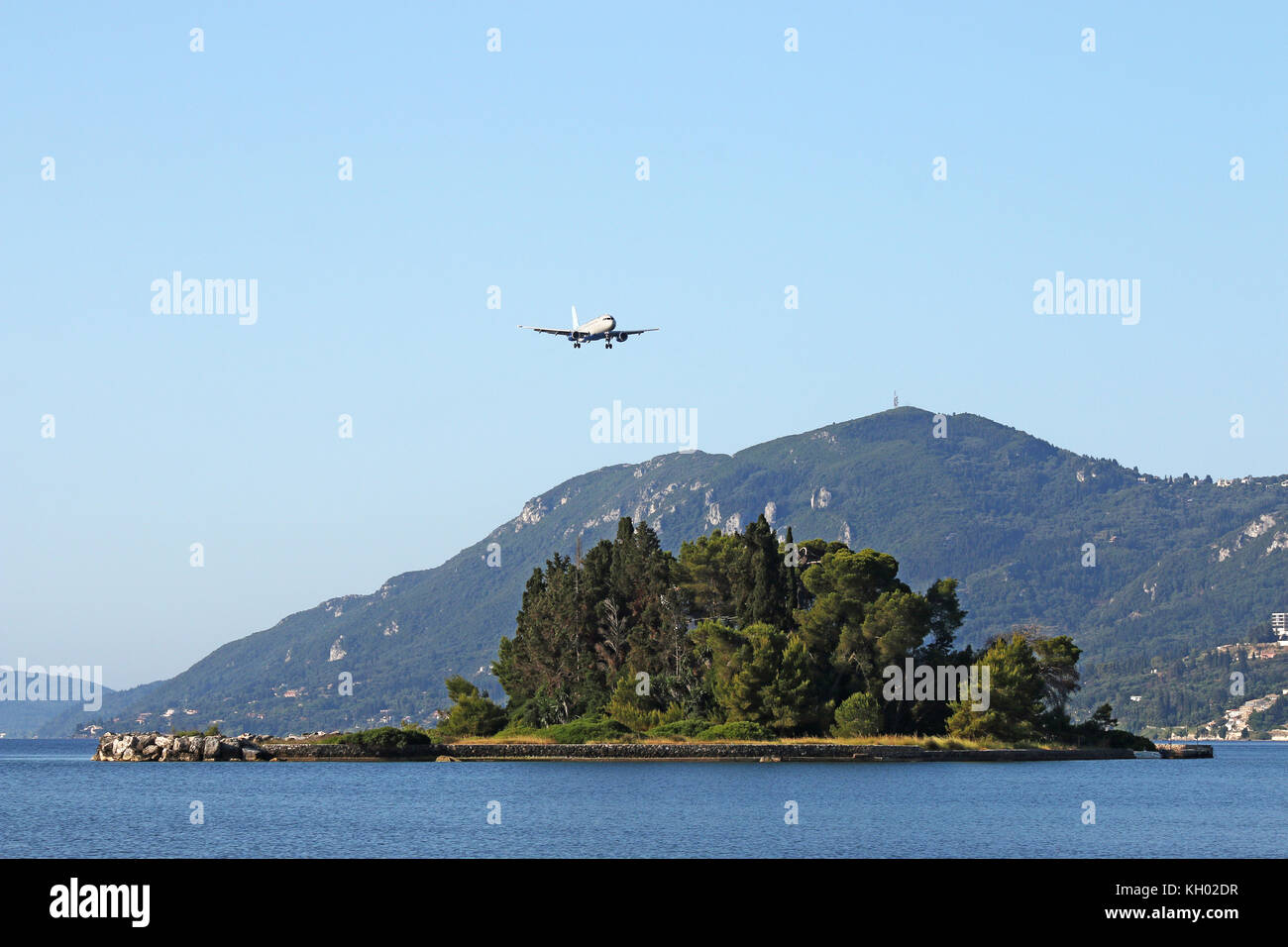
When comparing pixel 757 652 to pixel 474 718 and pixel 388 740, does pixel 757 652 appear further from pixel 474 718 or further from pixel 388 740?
pixel 388 740

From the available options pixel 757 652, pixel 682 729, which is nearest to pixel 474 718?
pixel 682 729

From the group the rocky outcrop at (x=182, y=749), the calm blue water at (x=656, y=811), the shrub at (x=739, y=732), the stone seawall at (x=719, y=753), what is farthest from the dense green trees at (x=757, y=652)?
the rocky outcrop at (x=182, y=749)

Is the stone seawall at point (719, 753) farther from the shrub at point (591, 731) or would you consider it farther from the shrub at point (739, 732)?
the shrub at point (739, 732)

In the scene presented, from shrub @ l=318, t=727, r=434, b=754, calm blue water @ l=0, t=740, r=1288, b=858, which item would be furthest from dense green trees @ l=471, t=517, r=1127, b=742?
calm blue water @ l=0, t=740, r=1288, b=858

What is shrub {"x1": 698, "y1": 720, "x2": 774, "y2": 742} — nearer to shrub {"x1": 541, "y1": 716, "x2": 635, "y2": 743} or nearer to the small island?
the small island
